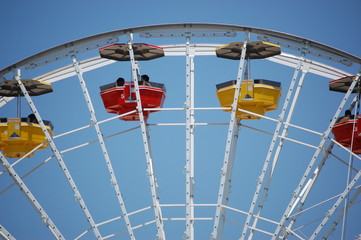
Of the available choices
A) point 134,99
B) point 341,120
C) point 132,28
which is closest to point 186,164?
point 134,99

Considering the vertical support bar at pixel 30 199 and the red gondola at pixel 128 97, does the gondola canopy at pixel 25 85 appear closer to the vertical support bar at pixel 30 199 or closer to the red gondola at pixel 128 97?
the red gondola at pixel 128 97

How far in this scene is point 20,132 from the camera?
127ft

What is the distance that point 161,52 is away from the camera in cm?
3806

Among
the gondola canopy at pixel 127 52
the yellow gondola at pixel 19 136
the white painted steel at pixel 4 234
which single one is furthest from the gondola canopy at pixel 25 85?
the white painted steel at pixel 4 234

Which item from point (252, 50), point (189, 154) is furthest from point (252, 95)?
point (189, 154)

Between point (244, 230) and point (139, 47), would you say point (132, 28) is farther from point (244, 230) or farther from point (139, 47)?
point (244, 230)

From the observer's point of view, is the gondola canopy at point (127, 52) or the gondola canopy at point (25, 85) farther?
the gondola canopy at point (25, 85)

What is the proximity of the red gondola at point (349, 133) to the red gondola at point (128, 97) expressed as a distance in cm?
910

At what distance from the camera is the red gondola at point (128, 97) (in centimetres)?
3706

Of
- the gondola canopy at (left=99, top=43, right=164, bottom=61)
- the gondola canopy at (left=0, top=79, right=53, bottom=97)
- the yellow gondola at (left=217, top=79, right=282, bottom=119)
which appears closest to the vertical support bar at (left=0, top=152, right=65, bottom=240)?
the gondola canopy at (left=0, top=79, right=53, bottom=97)

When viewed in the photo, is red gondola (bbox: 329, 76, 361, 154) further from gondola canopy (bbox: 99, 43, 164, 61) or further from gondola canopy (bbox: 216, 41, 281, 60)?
gondola canopy (bbox: 99, 43, 164, 61)

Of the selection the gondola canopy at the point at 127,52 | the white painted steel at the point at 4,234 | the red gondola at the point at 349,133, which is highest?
the gondola canopy at the point at 127,52

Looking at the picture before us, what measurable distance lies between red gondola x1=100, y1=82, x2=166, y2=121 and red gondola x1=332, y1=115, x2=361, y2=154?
29.9 feet

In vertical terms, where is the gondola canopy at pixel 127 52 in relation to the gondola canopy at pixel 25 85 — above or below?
above
